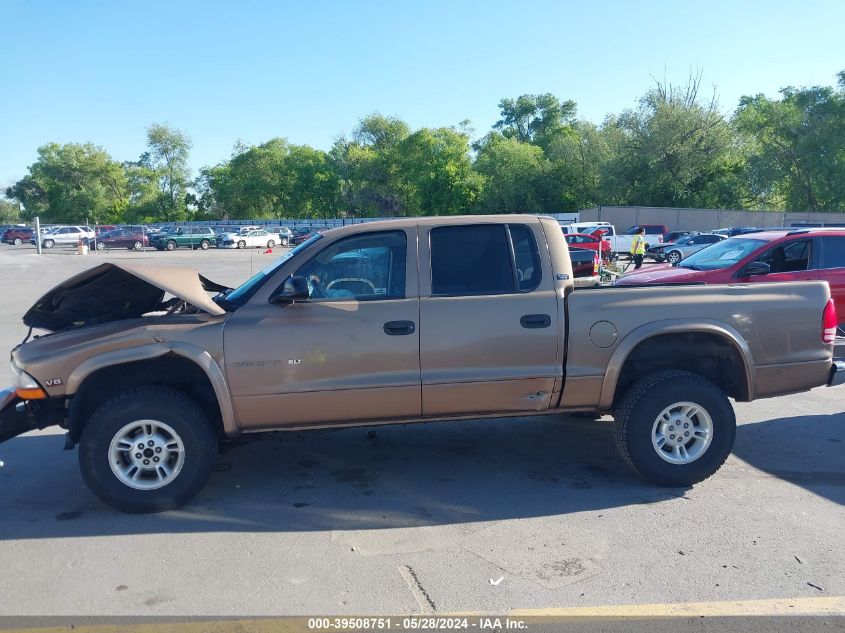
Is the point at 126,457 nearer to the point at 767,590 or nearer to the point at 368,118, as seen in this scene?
the point at 767,590

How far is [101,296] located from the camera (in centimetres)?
517

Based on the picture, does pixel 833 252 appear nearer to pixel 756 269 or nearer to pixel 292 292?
pixel 756 269

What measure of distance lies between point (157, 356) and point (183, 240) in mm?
51468

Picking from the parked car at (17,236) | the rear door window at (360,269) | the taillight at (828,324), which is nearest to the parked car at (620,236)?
the taillight at (828,324)

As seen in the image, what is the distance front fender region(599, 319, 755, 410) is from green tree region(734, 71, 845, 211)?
1791 inches

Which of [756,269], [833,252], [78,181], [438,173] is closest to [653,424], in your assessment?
[756,269]

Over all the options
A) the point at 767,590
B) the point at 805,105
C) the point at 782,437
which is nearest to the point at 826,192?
the point at 805,105

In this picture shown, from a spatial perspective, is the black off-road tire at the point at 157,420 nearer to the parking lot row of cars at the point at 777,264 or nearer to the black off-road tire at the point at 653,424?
the black off-road tire at the point at 653,424

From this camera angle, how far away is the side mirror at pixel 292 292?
453cm

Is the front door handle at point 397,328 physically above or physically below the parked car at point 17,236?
below

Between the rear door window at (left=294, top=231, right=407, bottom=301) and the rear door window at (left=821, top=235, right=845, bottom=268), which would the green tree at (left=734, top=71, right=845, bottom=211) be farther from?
the rear door window at (left=294, top=231, right=407, bottom=301)

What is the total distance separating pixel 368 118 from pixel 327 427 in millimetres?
80118

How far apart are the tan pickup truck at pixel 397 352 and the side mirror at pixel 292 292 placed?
15mm

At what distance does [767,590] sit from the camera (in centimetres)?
360
